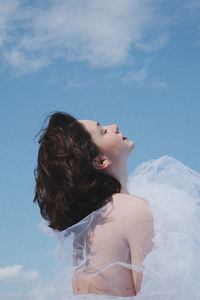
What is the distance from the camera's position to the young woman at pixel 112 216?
2672 millimetres

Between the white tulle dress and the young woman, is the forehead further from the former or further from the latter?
the white tulle dress

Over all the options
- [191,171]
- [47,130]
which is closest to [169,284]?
[191,171]

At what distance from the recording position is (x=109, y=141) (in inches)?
127

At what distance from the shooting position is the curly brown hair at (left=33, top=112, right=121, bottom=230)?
3000 millimetres

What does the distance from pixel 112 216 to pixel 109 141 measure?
0.65m

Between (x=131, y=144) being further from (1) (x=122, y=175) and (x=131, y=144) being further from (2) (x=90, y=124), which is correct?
(2) (x=90, y=124)

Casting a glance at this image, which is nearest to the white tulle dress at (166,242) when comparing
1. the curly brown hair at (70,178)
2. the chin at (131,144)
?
the curly brown hair at (70,178)

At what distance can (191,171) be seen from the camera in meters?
3.34

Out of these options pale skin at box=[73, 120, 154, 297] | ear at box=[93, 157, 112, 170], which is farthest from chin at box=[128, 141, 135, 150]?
pale skin at box=[73, 120, 154, 297]

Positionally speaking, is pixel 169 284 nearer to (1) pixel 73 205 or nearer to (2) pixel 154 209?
(2) pixel 154 209

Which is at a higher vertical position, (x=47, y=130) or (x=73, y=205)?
(x=47, y=130)

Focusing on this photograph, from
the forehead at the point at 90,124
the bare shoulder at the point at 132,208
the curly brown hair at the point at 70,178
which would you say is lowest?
the bare shoulder at the point at 132,208

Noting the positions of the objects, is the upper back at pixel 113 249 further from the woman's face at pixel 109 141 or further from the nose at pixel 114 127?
the nose at pixel 114 127

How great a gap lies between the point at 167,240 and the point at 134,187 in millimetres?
843
